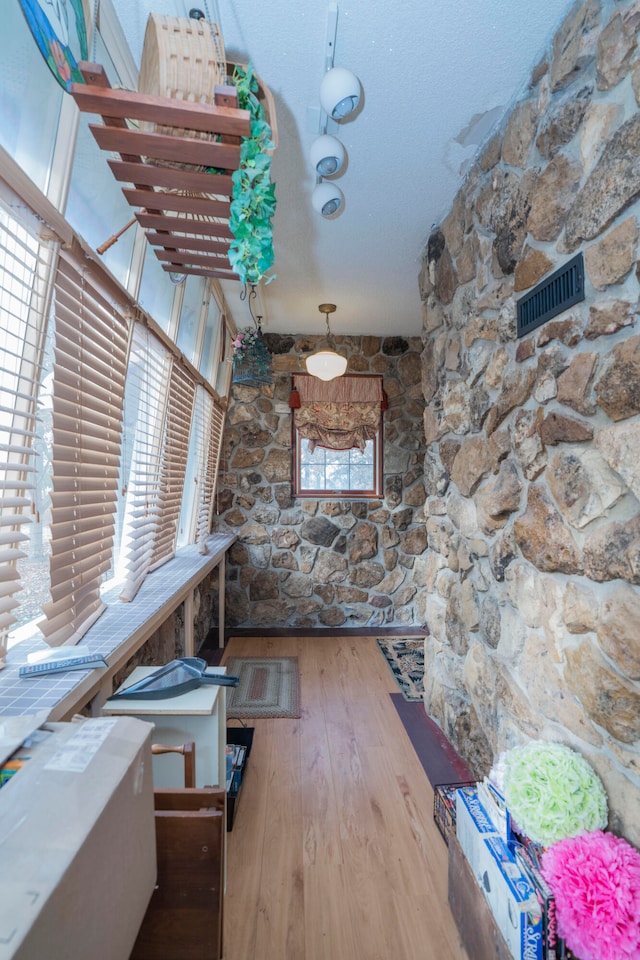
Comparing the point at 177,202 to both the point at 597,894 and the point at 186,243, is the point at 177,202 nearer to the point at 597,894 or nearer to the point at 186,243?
the point at 186,243

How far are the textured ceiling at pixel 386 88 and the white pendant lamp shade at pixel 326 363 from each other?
774 mm

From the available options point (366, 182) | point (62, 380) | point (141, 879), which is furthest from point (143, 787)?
point (366, 182)

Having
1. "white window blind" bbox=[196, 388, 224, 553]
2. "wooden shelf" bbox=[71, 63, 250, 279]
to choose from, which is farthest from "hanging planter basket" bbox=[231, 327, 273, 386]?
"wooden shelf" bbox=[71, 63, 250, 279]

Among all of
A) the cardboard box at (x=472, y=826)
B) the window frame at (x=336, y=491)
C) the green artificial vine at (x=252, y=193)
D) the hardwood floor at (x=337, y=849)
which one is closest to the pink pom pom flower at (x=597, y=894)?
the cardboard box at (x=472, y=826)

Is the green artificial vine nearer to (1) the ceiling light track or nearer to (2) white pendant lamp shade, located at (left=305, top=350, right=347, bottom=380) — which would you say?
(1) the ceiling light track

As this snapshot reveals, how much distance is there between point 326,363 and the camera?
3.56 metres

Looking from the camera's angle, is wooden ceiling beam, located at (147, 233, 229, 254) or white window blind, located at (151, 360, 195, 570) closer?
wooden ceiling beam, located at (147, 233, 229, 254)

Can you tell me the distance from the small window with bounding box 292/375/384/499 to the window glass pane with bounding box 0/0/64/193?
3101mm

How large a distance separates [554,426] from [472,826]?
1.24 meters

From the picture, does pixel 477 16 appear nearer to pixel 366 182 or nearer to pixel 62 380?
pixel 366 182

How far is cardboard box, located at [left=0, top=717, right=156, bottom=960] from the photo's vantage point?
18.7 inches

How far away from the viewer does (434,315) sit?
Result: 8.61ft

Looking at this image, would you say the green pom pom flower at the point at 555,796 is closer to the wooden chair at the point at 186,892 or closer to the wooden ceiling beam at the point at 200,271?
the wooden chair at the point at 186,892

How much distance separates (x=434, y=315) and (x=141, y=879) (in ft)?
8.50
